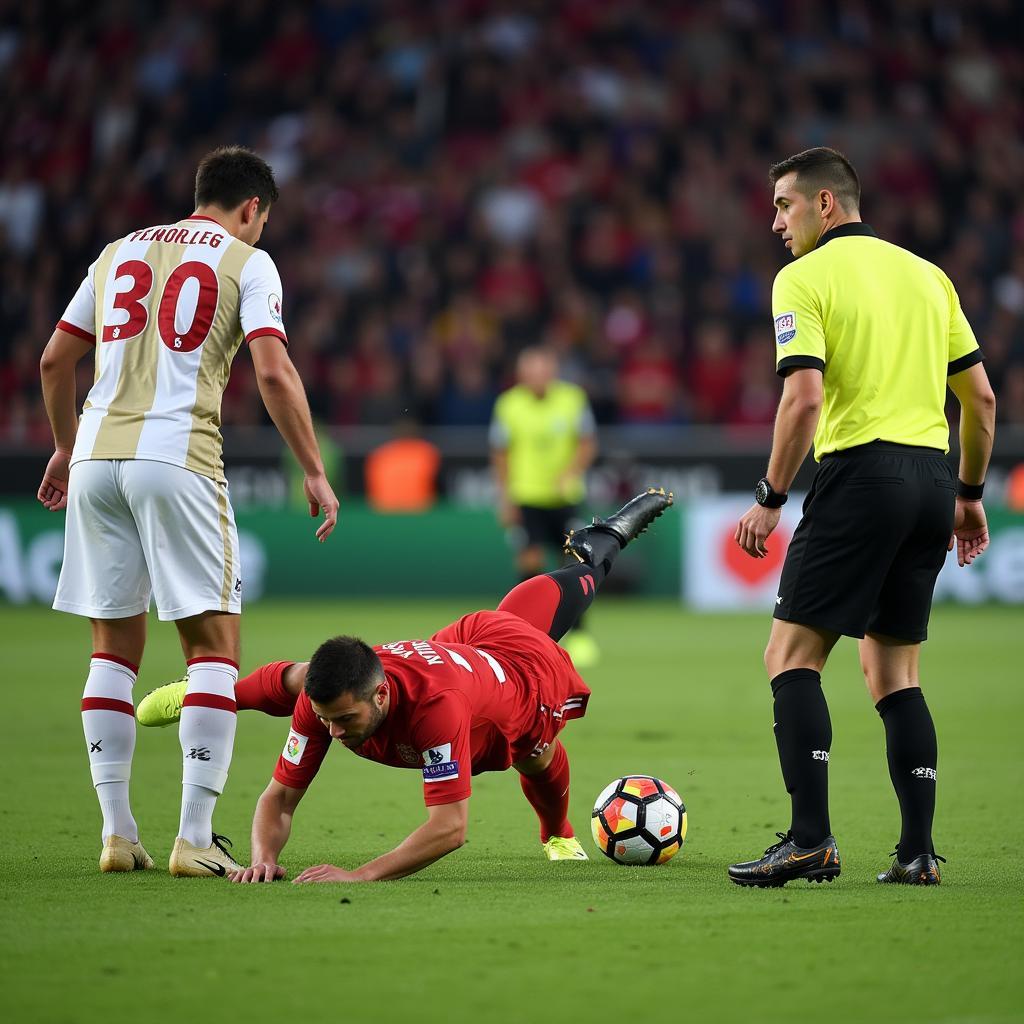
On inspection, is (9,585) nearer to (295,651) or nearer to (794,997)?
(295,651)

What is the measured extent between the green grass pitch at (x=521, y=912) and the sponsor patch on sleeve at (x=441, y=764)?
Answer: 33 cm

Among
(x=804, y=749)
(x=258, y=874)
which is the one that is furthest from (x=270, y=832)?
(x=804, y=749)

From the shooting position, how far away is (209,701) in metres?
5.17

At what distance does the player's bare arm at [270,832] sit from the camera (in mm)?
4926

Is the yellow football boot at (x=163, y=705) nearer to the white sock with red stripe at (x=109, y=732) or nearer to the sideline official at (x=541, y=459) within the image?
the white sock with red stripe at (x=109, y=732)

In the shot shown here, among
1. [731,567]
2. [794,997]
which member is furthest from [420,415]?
[794,997]

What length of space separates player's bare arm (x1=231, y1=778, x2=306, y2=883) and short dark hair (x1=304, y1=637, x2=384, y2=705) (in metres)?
0.51

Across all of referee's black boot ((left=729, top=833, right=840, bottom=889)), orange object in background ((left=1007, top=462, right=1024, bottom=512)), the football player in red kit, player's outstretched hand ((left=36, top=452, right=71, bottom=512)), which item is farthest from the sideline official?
referee's black boot ((left=729, top=833, right=840, bottom=889))

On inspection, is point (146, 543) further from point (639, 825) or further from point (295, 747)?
point (639, 825)

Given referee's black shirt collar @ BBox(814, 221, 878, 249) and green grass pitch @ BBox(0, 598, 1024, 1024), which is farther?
referee's black shirt collar @ BBox(814, 221, 878, 249)

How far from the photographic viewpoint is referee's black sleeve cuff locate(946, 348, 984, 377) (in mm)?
5125

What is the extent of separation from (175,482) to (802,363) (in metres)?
1.93

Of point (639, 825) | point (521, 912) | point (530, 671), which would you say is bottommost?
point (521, 912)

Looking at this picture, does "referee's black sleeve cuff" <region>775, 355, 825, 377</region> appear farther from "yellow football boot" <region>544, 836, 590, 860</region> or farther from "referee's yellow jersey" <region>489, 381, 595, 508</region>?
"referee's yellow jersey" <region>489, 381, 595, 508</region>
